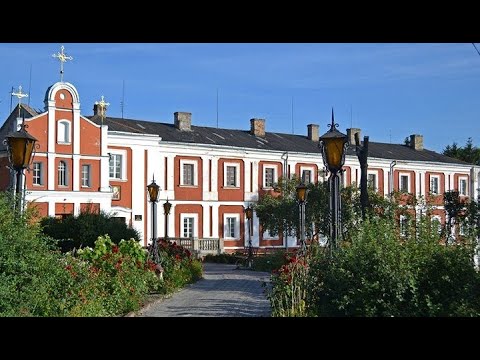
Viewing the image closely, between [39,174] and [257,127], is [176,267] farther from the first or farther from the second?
[257,127]

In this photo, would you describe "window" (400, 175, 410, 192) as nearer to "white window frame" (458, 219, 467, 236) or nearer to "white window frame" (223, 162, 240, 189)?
"white window frame" (223, 162, 240, 189)

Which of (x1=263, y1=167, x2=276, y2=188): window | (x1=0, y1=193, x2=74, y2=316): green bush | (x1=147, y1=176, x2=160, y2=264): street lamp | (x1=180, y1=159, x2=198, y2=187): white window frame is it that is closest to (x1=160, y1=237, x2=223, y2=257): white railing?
(x1=180, y1=159, x2=198, y2=187): white window frame

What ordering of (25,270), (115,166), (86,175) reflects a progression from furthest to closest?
(115,166) → (86,175) → (25,270)

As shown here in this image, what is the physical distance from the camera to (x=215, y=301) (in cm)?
1255

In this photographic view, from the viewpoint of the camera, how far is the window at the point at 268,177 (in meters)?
33.6

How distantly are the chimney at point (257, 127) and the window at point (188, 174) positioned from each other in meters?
5.16

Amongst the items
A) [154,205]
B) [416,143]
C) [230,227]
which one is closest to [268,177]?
[230,227]

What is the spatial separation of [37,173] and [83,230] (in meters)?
9.67

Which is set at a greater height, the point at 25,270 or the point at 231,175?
the point at 231,175

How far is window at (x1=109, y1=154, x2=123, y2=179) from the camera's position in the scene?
95.9 feet

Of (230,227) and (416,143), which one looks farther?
(230,227)

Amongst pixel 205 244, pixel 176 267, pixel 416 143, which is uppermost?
pixel 416 143

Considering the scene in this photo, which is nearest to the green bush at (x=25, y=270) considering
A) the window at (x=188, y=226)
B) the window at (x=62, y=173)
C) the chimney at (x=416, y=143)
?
the window at (x=62, y=173)

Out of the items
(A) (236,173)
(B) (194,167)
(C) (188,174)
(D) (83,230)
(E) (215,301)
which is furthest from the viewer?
(A) (236,173)
